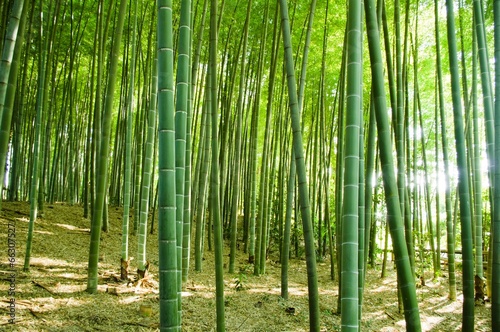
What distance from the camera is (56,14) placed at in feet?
14.0

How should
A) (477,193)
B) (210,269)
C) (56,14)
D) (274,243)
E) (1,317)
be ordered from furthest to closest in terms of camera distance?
1. (274,243)
2. (210,269)
3. (56,14)
4. (477,193)
5. (1,317)

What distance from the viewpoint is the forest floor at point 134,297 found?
9.63 ft

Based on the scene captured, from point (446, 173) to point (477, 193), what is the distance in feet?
1.87

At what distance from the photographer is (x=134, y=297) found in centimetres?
353

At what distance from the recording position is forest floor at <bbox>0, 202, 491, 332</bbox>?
9.63ft

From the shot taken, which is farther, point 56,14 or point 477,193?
point 56,14

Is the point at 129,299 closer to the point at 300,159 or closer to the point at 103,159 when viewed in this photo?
the point at 103,159

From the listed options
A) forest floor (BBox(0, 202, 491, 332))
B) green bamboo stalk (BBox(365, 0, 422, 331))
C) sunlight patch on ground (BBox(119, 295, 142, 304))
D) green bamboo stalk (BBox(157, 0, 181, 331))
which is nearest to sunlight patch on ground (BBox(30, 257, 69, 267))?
forest floor (BBox(0, 202, 491, 332))

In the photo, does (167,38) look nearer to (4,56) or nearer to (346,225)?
(346,225)

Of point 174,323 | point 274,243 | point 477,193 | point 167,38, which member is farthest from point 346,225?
point 274,243

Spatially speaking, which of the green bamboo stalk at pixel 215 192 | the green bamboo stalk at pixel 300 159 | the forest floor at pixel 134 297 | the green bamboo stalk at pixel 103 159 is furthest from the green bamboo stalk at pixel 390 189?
the green bamboo stalk at pixel 103 159

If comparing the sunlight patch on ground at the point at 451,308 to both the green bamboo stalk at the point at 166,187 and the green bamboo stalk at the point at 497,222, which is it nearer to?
the green bamboo stalk at the point at 497,222

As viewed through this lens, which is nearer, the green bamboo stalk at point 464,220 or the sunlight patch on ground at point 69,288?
the green bamboo stalk at point 464,220

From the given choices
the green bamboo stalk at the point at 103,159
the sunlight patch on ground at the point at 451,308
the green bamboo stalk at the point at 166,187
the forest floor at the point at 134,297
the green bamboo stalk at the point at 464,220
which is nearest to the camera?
the green bamboo stalk at the point at 166,187
